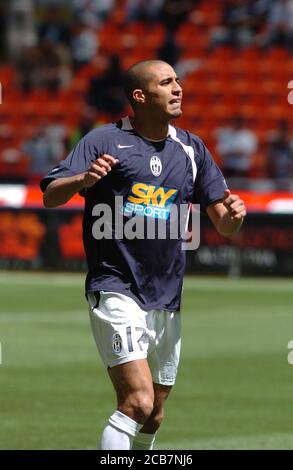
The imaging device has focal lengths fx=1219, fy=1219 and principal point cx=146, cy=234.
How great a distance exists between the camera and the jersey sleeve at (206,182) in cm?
774

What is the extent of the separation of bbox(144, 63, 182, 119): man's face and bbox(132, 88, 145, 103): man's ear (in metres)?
0.02

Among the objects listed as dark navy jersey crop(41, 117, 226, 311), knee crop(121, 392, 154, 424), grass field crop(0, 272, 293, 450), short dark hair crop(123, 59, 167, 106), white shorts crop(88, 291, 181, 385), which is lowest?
grass field crop(0, 272, 293, 450)

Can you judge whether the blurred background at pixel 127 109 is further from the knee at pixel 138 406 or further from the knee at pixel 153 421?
the knee at pixel 138 406

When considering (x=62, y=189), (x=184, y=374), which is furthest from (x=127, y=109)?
(x=62, y=189)

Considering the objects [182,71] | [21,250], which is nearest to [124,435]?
[21,250]

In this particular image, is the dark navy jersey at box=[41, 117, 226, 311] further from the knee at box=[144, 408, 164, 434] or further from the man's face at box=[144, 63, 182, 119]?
the knee at box=[144, 408, 164, 434]

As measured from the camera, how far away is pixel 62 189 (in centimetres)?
706

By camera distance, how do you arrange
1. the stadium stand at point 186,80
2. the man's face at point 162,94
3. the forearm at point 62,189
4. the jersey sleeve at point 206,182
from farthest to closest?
the stadium stand at point 186,80 → the jersey sleeve at point 206,182 → the man's face at point 162,94 → the forearm at point 62,189

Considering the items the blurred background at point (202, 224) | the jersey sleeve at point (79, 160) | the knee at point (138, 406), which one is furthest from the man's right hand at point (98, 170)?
the blurred background at point (202, 224)

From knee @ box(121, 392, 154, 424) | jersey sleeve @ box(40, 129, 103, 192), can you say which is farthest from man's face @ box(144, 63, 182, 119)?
knee @ box(121, 392, 154, 424)

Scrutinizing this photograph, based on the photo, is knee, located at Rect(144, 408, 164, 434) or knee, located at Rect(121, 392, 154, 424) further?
knee, located at Rect(144, 408, 164, 434)

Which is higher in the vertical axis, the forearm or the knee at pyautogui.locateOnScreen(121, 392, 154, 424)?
the forearm

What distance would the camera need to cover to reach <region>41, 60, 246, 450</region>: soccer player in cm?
705

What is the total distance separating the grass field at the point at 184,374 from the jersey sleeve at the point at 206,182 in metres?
2.21
